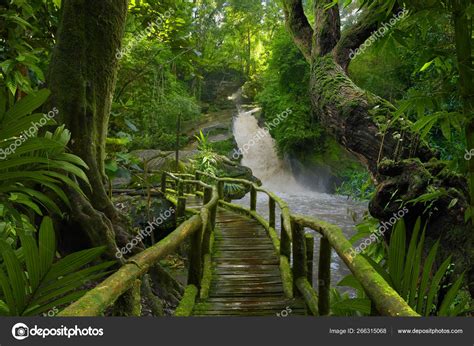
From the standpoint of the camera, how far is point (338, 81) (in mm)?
4395

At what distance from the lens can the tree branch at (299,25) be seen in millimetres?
5402

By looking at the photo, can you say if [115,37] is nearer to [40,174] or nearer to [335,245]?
[40,174]

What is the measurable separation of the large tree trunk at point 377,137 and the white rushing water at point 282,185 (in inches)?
224

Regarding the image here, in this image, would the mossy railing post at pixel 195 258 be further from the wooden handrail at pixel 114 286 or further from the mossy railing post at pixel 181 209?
the mossy railing post at pixel 181 209

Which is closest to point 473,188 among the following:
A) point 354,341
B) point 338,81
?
point 354,341

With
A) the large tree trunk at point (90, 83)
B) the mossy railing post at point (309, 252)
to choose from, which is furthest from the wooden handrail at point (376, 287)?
the large tree trunk at point (90, 83)

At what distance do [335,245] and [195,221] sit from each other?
1.60 m

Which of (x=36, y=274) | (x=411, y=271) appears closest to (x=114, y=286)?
(x=36, y=274)

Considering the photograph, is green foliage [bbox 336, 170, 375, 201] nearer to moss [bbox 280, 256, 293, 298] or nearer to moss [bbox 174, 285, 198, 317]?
moss [bbox 280, 256, 293, 298]

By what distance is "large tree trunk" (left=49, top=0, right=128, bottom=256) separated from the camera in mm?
3273

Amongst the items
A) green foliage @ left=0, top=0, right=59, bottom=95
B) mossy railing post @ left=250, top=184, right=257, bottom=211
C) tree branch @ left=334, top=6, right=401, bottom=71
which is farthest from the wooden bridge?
tree branch @ left=334, top=6, right=401, bottom=71

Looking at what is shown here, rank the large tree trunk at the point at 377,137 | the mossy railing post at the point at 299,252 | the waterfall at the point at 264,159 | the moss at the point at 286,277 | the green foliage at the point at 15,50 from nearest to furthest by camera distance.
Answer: the green foliage at the point at 15,50, the large tree trunk at the point at 377,137, the mossy railing post at the point at 299,252, the moss at the point at 286,277, the waterfall at the point at 264,159

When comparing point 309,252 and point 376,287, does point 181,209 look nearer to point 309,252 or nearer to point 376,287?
point 309,252

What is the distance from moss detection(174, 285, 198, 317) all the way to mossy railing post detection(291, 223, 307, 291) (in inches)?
43.9
